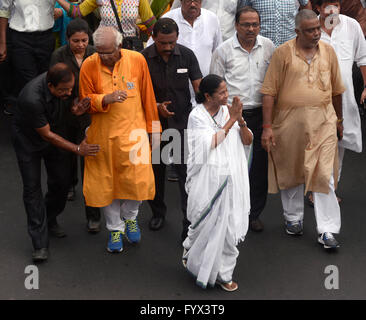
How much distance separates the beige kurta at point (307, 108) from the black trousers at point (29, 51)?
9.82ft

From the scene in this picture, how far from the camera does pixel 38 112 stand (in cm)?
565

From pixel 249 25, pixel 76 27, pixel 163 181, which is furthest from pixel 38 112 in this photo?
pixel 249 25

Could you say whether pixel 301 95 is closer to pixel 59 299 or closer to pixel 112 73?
pixel 112 73

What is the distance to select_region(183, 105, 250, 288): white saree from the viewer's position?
5.37 m

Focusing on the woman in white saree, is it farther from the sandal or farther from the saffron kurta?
the saffron kurta

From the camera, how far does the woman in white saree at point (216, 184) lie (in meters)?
5.36

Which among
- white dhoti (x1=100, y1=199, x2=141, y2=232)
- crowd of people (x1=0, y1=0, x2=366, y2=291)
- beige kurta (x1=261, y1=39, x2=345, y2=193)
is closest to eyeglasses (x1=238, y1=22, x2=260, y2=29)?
crowd of people (x1=0, y1=0, x2=366, y2=291)

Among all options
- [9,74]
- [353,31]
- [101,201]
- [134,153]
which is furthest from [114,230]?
[9,74]

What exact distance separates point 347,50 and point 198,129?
6.73 feet

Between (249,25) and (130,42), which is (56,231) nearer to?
(130,42)

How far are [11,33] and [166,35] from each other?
107 inches

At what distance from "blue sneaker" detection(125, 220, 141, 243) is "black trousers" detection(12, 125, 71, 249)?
663 millimetres

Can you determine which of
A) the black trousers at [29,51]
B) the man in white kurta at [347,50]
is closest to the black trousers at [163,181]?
the man in white kurta at [347,50]

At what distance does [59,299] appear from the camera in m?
5.34
